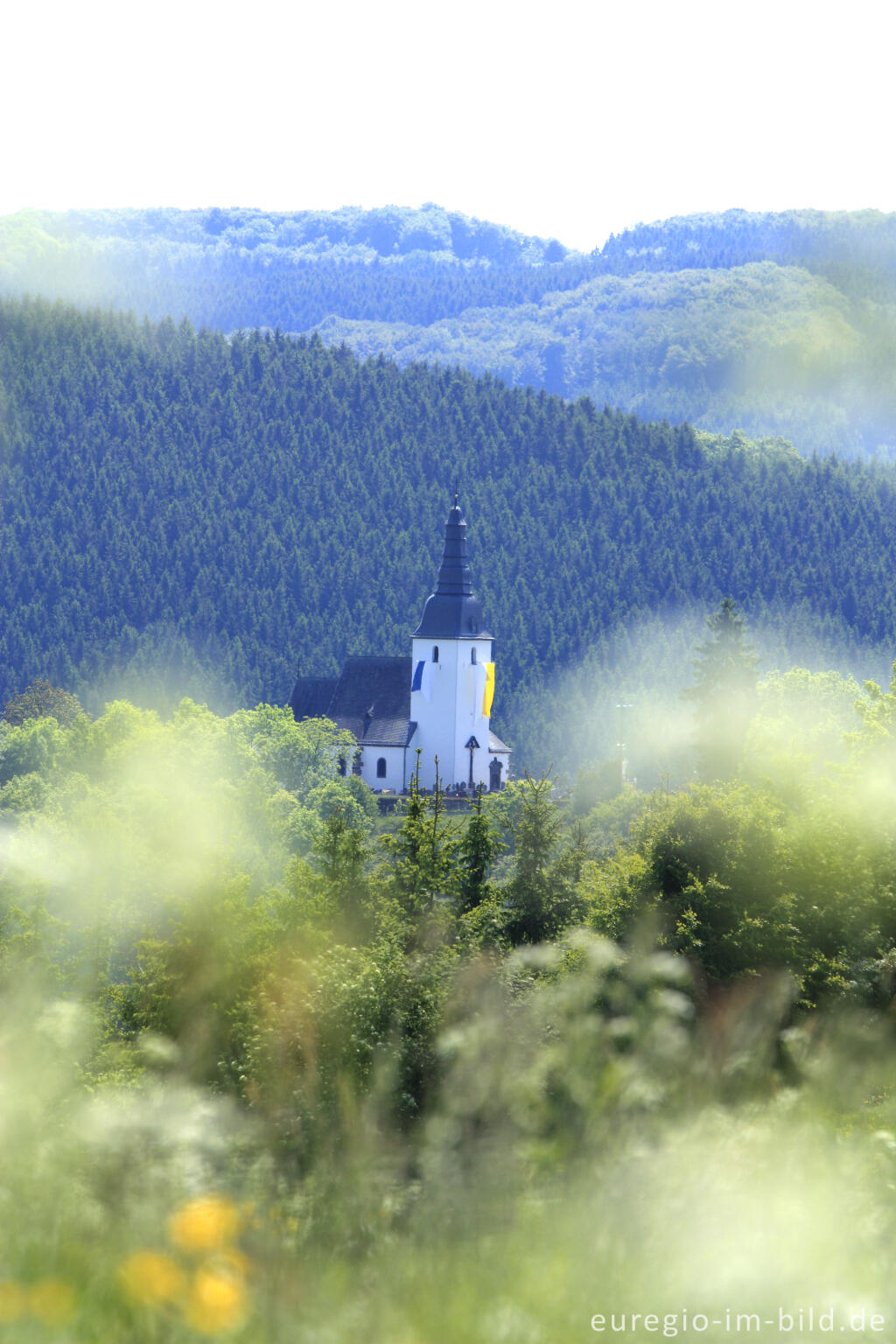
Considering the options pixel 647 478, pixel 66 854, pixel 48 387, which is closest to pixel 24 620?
pixel 48 387

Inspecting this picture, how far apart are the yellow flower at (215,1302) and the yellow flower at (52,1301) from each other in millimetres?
397

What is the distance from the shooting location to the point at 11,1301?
5.51 meters

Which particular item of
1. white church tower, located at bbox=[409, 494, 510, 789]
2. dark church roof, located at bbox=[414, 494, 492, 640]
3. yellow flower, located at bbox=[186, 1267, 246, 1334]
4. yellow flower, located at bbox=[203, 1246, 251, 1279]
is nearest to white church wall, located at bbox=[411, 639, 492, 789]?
white church tower, located at bbox=[409, 494, 510, 789]

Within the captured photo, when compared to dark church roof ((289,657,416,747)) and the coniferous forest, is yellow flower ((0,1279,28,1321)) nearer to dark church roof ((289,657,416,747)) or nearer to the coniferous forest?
the coniferous forest

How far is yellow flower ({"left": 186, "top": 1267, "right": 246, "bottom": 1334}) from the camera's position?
5.43 metres

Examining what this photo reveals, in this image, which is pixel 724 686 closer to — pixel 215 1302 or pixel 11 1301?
pixel 215 1302

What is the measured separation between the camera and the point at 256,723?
9806 centimetres

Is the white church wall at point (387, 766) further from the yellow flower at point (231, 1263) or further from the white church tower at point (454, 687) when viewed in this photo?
the yellow flower at point (231, 1263)

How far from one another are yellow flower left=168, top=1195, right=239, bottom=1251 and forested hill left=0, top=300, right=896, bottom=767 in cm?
14445

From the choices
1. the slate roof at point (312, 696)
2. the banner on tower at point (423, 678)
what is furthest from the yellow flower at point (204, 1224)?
the slate roof at point (312, 696)

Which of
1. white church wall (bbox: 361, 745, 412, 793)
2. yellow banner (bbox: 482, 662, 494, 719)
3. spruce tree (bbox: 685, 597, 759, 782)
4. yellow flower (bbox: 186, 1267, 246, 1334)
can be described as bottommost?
white church wall (bbox: 361, 745, 412, 793)

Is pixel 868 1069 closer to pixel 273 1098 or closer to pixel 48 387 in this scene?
pixel 273 1098

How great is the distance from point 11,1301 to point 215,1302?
68cm

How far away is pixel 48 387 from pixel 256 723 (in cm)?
10503
